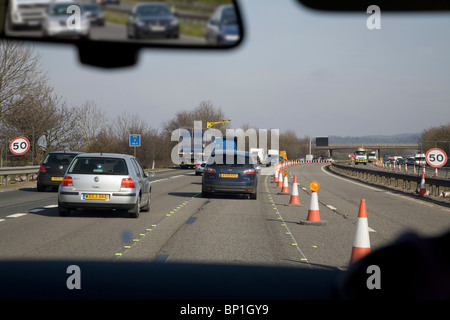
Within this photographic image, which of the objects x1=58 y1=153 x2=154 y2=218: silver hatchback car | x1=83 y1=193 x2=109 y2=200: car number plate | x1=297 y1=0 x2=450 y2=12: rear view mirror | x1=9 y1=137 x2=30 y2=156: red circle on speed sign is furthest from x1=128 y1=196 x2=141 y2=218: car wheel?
x1=9 y1=137 x2=30 y2=156: red circle on speed sign

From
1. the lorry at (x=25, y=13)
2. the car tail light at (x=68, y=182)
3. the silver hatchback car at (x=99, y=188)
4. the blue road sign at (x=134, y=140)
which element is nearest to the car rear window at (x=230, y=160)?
the silver hatchback car at (x=99, y=188)

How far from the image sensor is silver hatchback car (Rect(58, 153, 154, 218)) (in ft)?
43.1

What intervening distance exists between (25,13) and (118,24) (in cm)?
49

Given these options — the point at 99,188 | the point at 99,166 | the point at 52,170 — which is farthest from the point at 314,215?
the point at 52,170

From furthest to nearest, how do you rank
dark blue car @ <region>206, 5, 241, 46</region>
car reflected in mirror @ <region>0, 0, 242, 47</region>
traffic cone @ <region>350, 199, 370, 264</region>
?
traffic cone @ <region>350, 199, 370, 264</region> < dark blue car @ <region>206, 5, 241, 46</region> < car reflected in mirror @ <region>0, 0, 242, 47</region>

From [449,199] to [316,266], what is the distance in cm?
1605

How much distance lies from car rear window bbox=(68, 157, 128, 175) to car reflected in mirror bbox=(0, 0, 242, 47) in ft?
34.7

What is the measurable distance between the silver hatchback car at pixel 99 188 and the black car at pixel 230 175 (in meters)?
6.06

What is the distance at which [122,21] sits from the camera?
9.43 feet

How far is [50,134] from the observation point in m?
41.3

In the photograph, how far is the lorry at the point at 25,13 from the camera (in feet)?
9.29

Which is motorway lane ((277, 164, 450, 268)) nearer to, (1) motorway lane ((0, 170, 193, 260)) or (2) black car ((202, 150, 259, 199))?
(2) black car ((202, 150, 259, 199))
